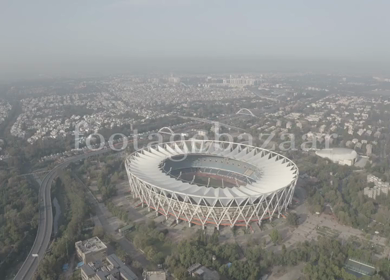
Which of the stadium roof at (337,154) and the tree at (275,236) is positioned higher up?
the tree at (275,236)

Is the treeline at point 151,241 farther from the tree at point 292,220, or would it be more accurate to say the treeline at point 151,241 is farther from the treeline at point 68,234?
the tree at point 292,220

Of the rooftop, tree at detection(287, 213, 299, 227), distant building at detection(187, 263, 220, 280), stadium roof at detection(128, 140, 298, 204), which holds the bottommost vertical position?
tree at detection(287, 213, 299, 227)

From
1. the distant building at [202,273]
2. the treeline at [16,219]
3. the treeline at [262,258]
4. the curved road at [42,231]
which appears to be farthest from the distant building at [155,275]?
the treeline at [16,219]

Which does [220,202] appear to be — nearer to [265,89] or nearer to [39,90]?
[265,89]

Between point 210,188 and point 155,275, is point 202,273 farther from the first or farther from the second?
point 210,188

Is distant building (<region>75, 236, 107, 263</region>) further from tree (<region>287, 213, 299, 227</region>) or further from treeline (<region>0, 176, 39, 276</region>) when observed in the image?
tree (<region>287, 213, 299, 227</region>)

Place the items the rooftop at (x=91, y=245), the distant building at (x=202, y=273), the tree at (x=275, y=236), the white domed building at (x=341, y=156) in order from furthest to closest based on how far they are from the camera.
A: 1. the white domed building at (x=341, y=156)
2. the tree at (x=275, y=236)
3. the rooftop at (x=91, y=245)
4. the distant building at (x=202, y=273)

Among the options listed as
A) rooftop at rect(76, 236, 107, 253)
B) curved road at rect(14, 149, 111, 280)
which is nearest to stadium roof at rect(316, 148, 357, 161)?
rooftop at rect(76, 236, 107, 253)
